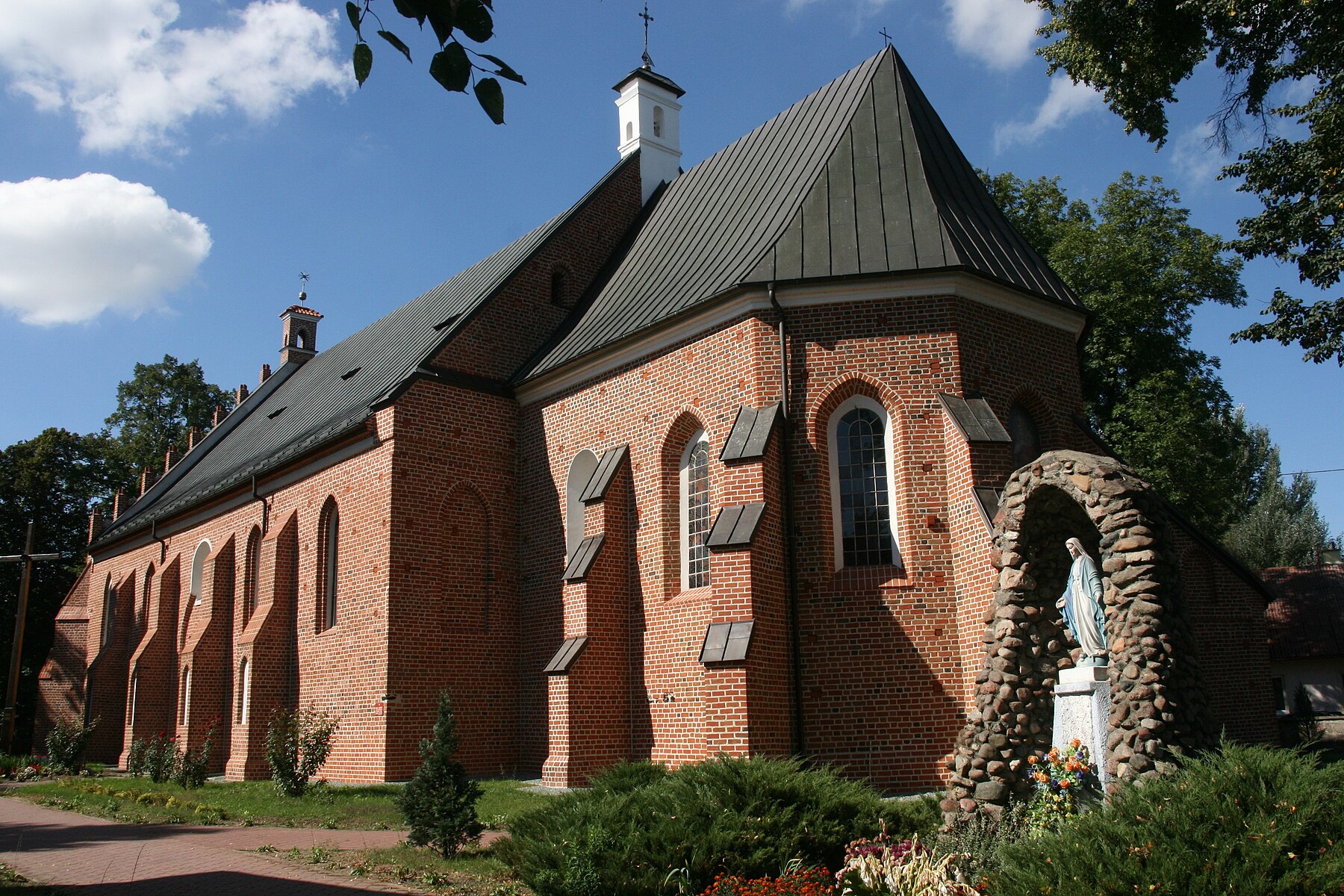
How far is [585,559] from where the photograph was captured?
15.4 m

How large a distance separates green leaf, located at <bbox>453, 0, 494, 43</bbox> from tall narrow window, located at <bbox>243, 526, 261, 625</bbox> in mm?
19828

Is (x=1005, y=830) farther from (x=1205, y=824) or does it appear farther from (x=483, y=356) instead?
(x=483, y=356)

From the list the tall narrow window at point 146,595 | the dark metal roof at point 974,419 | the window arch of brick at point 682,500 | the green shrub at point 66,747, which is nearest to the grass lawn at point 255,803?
the window arch of brick at point 682,500

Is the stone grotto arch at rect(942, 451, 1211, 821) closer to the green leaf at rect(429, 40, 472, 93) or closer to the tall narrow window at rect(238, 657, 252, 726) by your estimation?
the green leaf at rect(429, 40, 472, 93)

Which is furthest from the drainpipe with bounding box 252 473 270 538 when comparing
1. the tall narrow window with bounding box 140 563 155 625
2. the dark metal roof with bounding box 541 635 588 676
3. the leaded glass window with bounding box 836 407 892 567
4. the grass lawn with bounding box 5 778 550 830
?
the leaded glass window with bounding box 836 407 892 567

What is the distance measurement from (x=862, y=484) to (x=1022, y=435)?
8.74ft

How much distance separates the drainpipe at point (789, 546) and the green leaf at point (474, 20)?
10188 mm

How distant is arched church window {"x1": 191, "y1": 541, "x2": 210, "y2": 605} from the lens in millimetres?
24422

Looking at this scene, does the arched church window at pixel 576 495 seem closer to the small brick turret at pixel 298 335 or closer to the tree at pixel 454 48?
the tree at pixel 454 48

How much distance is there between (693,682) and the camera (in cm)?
1409

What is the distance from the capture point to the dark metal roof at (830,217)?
14258 mm

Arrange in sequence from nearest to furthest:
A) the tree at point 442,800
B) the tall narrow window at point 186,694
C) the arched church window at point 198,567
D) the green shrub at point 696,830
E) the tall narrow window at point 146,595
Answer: the green shrub at point 696,830 < the tree at point 442,800 < the tall narrow window at point 186,694 < the arched church window at point 198,567 < the tall narrow window at point 146,595

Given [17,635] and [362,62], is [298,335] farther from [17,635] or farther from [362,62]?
[362,62]

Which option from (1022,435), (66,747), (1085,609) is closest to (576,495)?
(1022,435)
